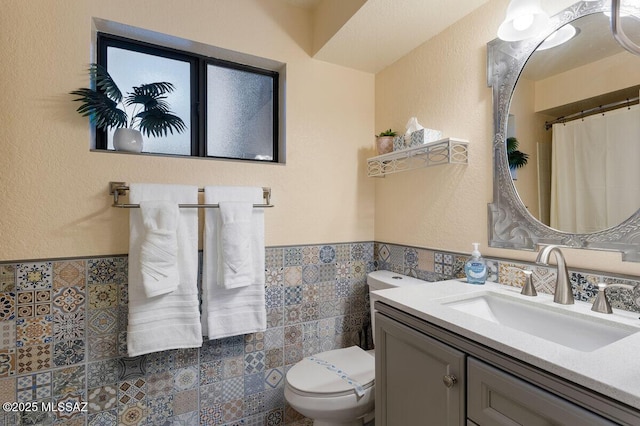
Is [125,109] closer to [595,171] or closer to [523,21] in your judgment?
[523,21]

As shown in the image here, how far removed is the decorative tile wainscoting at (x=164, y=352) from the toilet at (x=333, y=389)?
31 cm

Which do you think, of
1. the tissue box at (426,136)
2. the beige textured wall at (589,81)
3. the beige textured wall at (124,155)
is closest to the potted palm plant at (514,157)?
the beige textured wall at (589,81)

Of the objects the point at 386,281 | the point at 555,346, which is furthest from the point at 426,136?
the point at 555,346

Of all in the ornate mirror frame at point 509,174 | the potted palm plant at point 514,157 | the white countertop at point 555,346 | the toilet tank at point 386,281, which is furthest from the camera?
the toilet tank at point 386,281

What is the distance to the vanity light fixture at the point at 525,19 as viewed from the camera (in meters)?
1.12

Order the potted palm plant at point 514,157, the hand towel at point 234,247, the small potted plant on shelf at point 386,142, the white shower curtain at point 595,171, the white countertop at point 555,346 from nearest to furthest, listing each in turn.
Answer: the white countertop at point 555,346 → the white shower curtain at point 595,171 → the potted palm plant at point 514,157 → the hand towel at point 234,247 → the small potted plant on shelf at point 386,142

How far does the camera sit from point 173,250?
1.38 meters

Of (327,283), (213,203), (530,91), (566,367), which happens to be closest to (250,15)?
(213,203)

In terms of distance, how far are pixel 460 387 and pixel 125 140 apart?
1.61 m

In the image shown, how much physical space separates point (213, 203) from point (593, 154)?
1.53 m

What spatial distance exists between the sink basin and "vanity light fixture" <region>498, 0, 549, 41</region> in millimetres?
983

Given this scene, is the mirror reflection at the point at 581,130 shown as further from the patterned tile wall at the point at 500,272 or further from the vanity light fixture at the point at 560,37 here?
the patterned tile wall at the point at 500,272

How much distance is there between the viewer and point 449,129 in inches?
61.4

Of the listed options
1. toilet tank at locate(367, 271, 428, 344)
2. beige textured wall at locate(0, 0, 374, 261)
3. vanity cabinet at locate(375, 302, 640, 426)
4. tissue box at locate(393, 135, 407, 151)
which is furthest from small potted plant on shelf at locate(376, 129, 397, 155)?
vanity cabinet at locate(375, 302, 640, 426)
